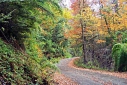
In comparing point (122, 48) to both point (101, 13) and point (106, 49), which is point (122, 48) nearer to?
point (106, 49)

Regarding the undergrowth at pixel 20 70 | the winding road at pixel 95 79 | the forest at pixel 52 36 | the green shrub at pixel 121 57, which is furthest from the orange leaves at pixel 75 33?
the undergrowth at pixel 20 70

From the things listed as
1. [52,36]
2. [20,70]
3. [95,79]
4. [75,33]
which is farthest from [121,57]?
[52,36]

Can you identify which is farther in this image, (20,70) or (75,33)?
(75,33)

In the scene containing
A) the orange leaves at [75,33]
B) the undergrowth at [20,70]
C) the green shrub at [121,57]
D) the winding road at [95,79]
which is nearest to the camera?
the undergrowth at [20,70]

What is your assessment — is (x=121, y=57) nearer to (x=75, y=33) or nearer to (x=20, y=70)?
(x=75, y=33)

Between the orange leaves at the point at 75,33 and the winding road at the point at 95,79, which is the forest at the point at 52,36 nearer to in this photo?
the orange leaves at the point at 75,33

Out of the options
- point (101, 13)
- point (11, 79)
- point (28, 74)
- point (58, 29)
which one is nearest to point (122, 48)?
point (101, 13)

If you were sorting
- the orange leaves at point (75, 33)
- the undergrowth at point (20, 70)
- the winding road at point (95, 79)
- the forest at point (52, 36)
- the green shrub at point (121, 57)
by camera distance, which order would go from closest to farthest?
the undergrowth at point (20, 70)
the forest at point (52, 36)
the winding road at point (95, 79)
the green shrub at point (121, 57)
the orange leaves at point (75, 33)

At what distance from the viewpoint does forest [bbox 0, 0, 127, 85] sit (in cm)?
562

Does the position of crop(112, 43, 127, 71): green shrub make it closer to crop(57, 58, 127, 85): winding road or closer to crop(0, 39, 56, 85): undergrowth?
crop(57, 58, 127, 85): winding road

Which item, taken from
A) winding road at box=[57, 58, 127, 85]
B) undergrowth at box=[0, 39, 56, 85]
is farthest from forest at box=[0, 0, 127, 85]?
winding road at box=[57, 58, 127, 85]

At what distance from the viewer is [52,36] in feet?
108

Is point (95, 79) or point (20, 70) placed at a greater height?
point (20, 70)

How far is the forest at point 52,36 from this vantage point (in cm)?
562
